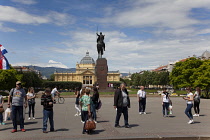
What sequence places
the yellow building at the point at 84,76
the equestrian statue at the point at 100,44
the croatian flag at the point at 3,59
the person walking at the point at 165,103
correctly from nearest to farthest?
the person walking at the point at 165,103 < the croatian flag at the point at 3,59 < the equestrian statue at the point at 100,44 < the yellow building at the point at 84,76

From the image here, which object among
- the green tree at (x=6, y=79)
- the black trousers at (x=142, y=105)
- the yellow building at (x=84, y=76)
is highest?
the yellow building at (x=84, y=76)

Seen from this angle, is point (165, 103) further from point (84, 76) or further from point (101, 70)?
point (84, 76)

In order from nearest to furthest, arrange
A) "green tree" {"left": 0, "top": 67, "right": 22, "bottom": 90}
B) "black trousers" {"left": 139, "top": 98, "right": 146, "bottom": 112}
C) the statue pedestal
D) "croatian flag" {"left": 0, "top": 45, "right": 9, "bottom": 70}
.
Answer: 1. "black trousers" {"left": 139, "top": 98, "right": 146, "bottom": 112}
2. "croatian flag" {"left": 0, "top": 45, "right": 9, "bottom": 70}
3. the statue pedestal
4. "green tree" {"left": 0, "top": 67, "right": 22, "bottom": 90}

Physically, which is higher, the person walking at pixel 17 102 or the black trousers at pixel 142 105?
the person walking at pixel 17 102

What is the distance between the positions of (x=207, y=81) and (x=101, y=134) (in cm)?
3485

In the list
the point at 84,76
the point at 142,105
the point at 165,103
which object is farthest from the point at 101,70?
the point at 84,76

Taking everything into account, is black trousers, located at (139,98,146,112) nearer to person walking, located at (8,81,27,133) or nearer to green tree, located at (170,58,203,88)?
person walking, located at (8,81,27,133)

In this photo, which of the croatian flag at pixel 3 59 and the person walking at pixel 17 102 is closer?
the person walking at pixel 17 102

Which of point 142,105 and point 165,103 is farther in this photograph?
point 142,105

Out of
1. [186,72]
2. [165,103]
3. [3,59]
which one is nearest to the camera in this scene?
[165,103]

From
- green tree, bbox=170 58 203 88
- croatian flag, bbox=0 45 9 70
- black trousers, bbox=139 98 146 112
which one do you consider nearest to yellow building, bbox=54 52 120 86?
green tree, bbox=170 58 203 88

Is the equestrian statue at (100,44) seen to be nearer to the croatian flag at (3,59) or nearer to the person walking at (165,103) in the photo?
the croatian flag at (3,59)

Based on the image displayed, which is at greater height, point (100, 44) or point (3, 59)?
point (100, 44)

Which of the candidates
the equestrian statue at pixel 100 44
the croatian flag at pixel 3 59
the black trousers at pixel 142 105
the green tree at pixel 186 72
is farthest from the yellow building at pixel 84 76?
the black trousers at pixel 142 105
